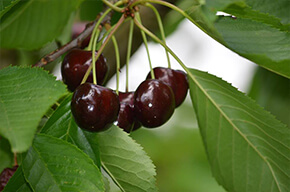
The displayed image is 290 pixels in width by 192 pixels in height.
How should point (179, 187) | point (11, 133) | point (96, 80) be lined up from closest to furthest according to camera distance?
point (11, 133) → point (96, 80) → point (179, 187)

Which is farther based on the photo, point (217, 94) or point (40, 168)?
point (217, 94)

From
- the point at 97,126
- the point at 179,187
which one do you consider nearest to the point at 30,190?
the point at 97,126

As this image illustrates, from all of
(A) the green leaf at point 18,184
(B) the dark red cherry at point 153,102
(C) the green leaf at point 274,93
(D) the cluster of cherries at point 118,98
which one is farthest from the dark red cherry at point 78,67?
(C) the green leaf at point 274,93

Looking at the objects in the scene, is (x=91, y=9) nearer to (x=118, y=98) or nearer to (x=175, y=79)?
(x=175, y=79)

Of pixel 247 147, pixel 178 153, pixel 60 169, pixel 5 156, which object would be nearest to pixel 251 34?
pixel 247 147

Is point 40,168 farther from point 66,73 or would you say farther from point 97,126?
point 66,73

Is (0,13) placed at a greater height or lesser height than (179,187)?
greater

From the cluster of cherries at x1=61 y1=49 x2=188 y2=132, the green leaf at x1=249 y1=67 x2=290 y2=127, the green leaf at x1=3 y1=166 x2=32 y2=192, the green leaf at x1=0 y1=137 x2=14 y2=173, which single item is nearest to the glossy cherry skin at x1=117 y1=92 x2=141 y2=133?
the cluster of cherries at x1=61 y1=49 x2=188 y2=132
